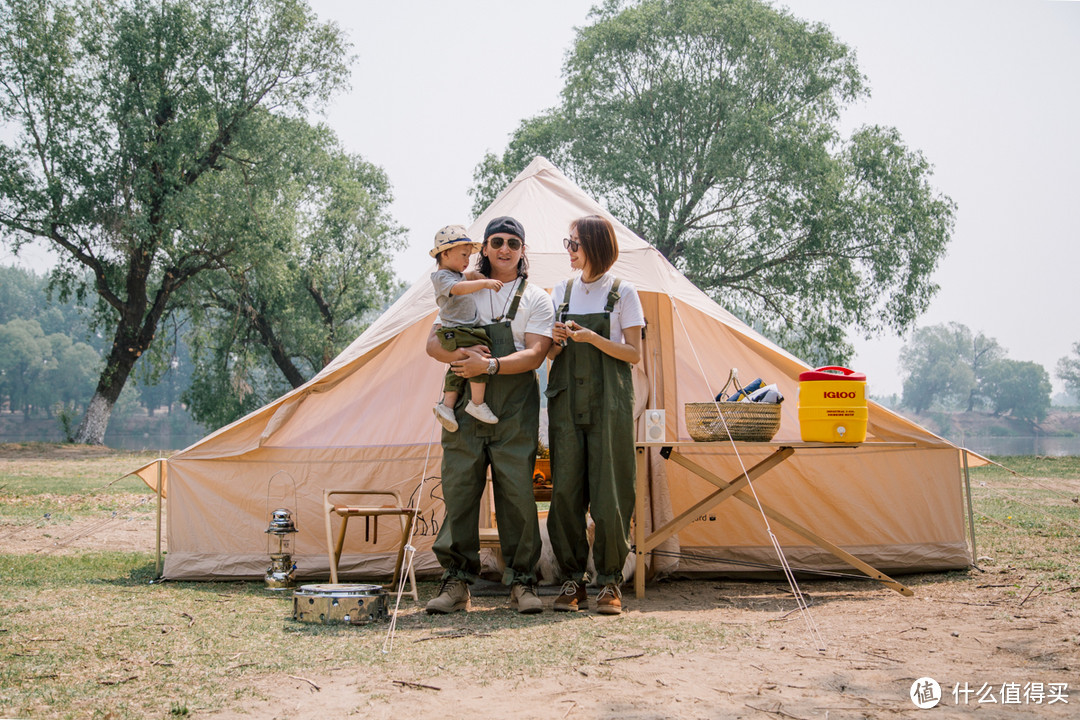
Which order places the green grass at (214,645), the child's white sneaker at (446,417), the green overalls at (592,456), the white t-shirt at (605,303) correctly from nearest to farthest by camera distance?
→ the green grass at (214,645), the child's white sneaker at (446,417), the green overalls at (592,456), the white t-shirt at (605,303)

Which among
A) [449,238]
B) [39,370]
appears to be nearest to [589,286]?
[449,238]

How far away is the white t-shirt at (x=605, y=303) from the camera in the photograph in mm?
3725

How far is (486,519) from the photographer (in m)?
4.91

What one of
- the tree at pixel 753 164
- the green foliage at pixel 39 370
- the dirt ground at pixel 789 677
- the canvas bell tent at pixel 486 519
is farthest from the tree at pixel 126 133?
the green foliage at pixel 39 370

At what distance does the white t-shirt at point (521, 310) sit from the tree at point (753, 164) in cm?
1464

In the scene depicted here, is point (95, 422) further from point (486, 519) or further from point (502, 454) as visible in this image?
point (502, 454)

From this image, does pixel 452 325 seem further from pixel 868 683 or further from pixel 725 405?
pixel 868 683

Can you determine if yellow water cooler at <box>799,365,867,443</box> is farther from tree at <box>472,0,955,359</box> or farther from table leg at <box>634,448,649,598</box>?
tree at <box>472,0,955,359</box>

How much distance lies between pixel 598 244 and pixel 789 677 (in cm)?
193

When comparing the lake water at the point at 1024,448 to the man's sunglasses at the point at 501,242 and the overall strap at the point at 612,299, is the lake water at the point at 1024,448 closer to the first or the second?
the overall strap at the point at 612,299

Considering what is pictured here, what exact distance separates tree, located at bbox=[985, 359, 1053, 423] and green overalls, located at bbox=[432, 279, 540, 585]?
78.7m

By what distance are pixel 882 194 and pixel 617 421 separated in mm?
15775

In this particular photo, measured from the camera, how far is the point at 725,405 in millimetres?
3877

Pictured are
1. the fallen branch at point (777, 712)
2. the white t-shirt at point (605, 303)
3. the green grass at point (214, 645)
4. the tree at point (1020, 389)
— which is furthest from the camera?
the tree at point (1020, 389)
